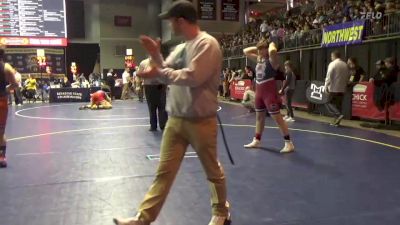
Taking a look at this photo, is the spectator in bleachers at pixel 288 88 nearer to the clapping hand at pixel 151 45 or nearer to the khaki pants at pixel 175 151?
the khaki pants at pixel 175 151

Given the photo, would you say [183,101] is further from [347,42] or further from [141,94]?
[141,94]

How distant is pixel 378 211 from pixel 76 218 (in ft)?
8.76

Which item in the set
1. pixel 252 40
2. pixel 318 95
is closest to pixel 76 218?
pixel 318 95

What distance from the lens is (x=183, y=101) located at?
2.90 m

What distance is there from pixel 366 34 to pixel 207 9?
17081 millimetres

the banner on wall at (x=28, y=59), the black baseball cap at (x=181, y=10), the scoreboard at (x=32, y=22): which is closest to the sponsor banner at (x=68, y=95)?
the scoreboard at (x=32, y=22)

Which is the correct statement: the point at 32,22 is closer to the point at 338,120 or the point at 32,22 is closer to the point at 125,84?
the point at 125,84

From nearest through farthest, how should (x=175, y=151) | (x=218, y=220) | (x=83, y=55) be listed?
(x=175, y=151) < (x=218, y=220) < (x=83, y=55)

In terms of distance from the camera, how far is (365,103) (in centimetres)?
1002

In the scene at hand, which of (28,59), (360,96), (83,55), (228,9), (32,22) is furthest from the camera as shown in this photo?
(83,55)

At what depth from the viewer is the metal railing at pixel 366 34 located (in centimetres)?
1131

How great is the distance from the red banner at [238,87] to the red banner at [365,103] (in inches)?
252

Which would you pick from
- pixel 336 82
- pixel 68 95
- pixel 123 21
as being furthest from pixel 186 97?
pixel 123 21

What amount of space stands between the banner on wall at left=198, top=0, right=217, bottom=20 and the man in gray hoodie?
25344mm
